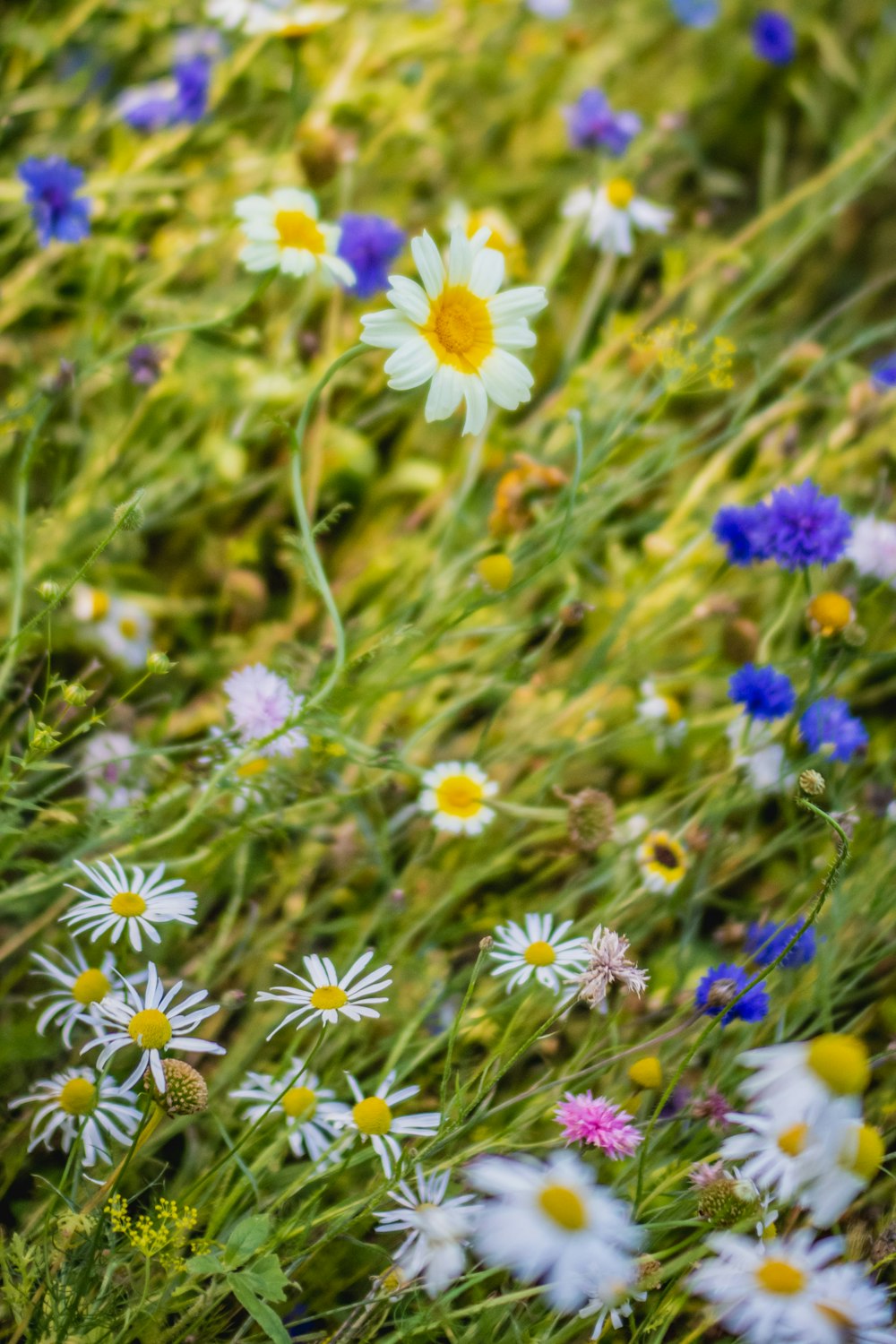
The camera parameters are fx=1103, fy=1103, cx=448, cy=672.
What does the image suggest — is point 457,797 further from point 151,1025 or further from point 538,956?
point 151,1025

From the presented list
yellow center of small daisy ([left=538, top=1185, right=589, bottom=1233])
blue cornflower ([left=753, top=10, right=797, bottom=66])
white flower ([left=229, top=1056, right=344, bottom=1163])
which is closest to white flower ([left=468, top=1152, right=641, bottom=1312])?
yellow center of small daisy ([left=538, top=1185, right=589, bottom=1233])

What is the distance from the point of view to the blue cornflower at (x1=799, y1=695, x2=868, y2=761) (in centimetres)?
110

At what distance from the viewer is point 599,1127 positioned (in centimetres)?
78

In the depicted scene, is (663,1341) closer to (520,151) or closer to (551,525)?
(551,525)

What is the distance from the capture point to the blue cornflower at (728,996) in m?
0.83

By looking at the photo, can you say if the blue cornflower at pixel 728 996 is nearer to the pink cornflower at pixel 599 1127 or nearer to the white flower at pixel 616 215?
the pink cornflower at pixel 599 1127

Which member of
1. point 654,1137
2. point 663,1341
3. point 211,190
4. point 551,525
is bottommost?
point 663,1341

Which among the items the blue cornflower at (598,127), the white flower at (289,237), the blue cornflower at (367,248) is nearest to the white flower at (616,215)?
the blue cornflower at (598,127)

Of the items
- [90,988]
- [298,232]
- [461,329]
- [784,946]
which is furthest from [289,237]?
[784,946]

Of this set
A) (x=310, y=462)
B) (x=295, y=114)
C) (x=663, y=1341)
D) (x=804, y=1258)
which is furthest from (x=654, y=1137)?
(x=295, y=114)

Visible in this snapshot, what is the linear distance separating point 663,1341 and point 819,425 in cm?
130

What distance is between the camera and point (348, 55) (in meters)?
1.76

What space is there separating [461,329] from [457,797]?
449 millimetres

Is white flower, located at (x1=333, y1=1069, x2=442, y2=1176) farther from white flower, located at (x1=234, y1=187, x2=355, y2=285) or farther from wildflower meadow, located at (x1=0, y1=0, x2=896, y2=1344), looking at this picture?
white flower, located at (x1=234, y1=187, x2=355, y2=285)
